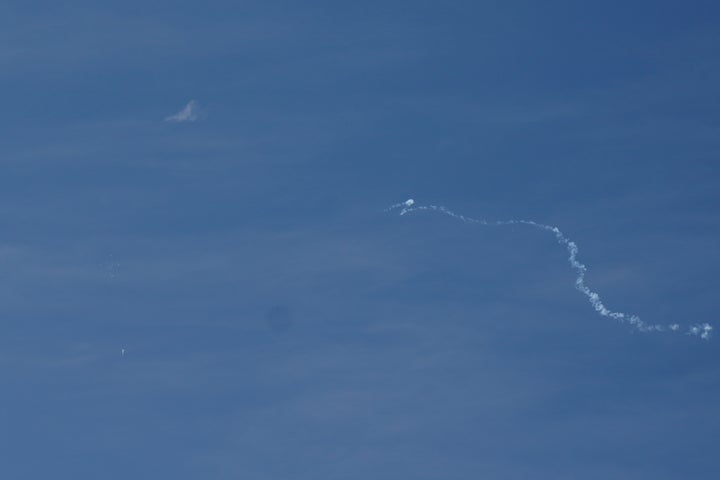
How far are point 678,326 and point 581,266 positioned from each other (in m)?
2.40

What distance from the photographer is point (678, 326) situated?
4522 centimetres

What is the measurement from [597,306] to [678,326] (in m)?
1.75

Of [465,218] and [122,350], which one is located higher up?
[465,218]

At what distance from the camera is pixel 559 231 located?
45.8m

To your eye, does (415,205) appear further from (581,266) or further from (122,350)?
(122,350)

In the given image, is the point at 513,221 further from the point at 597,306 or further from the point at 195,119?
the point at 195,119

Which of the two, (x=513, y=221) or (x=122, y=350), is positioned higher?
(x=513, y=221)

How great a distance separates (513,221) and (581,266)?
175 centimetres

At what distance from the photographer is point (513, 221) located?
46000 millimetres

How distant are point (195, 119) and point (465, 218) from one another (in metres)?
6.31

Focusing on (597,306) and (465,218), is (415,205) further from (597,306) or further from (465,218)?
(597,306)

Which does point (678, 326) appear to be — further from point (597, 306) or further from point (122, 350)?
point (122, 350)

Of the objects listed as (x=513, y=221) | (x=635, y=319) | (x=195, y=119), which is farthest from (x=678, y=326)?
(x=195, y=119)

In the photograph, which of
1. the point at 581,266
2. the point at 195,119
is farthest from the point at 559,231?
the point at 195,119
